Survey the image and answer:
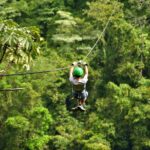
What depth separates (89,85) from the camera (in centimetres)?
2236

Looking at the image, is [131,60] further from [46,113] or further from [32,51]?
[32,51]

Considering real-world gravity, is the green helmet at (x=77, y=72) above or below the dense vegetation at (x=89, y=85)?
above

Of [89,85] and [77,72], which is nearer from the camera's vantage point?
[77,72]

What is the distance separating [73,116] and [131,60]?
318 cm

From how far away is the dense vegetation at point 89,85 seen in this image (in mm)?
20094

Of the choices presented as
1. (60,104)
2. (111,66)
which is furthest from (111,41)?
(60,104)

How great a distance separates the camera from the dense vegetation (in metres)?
20.1

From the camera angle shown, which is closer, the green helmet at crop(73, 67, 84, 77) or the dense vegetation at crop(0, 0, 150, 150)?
the green helmet at crop(73, 67, 84, 77)

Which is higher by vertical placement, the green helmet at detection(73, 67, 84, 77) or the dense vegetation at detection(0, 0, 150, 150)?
the green helmet at detection(73, 67, 84, 77)

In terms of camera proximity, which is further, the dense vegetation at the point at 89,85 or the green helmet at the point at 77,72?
the dense vegetation at the point at 89,85

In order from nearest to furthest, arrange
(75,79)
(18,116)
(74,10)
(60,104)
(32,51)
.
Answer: (32,51) < (75,79) < (18,116) < (60,104) < (74,10)

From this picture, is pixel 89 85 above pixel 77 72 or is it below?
below

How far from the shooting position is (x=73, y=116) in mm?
22484

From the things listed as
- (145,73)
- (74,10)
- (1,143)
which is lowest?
(1,143)
